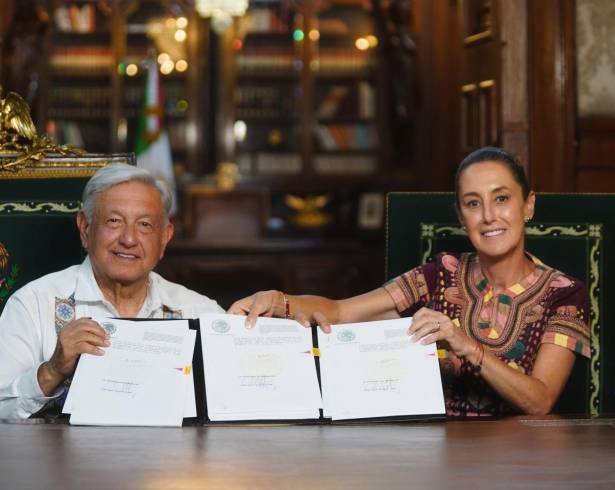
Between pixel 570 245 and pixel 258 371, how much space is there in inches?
45.7

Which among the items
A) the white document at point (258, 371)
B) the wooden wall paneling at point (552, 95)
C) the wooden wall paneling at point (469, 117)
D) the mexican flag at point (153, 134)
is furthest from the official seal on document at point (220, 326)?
the mexican flag at point (153, 134)

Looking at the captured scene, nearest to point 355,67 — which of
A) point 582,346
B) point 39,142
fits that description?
point 39,142

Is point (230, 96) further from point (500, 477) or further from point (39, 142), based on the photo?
point (500, 477)

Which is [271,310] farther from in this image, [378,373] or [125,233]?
[125,233]

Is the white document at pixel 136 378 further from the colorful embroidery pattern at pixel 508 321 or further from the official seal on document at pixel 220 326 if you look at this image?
the colorful embroidery pattern at pixel 508 321

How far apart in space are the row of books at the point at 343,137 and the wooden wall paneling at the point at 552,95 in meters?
3.79

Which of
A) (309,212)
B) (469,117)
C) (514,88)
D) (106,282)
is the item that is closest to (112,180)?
(106,282)

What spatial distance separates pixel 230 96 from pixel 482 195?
224 inches

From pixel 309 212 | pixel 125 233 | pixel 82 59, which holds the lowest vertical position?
pixel 125 233

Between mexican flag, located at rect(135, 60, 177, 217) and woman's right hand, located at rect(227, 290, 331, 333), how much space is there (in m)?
5.30

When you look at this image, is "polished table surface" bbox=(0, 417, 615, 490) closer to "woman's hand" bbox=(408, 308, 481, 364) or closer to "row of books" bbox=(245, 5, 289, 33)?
"woman's hand" bbox=(408, 308, 481, 364)

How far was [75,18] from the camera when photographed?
26.1ft

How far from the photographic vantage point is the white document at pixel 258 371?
6.41 feet

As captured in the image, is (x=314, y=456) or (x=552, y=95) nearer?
(x=314, y=456)
